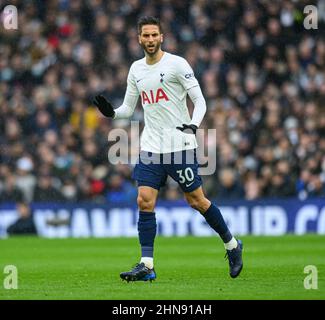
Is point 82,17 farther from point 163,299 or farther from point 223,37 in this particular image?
point 163,299

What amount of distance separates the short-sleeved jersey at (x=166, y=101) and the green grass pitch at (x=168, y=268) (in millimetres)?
1430

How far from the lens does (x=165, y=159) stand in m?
10.6

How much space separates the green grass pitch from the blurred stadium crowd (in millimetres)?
2855

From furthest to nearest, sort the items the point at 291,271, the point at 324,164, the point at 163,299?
the point at 324,164
the point at 291,271
the point at 163,299

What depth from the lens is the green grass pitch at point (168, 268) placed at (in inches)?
372

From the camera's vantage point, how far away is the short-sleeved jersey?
10.6 meters

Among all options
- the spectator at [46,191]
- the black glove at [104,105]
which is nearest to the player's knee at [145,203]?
the black glove at [104,105]

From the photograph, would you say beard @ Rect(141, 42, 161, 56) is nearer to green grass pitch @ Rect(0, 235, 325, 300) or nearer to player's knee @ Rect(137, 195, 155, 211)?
player's knee @ Rect(137, 195, 155, 211)

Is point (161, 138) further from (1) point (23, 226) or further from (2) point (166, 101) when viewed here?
(1) point (23, 226)

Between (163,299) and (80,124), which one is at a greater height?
(80,124)

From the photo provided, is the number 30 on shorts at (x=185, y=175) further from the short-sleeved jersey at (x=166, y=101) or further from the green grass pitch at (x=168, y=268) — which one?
the green grass pitch at (x=168, y=268)

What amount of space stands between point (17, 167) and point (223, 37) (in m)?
6.03

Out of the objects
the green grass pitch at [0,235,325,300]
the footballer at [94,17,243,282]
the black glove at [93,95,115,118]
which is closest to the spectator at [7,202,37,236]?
the green grass pitch at [0,235,325,300]
